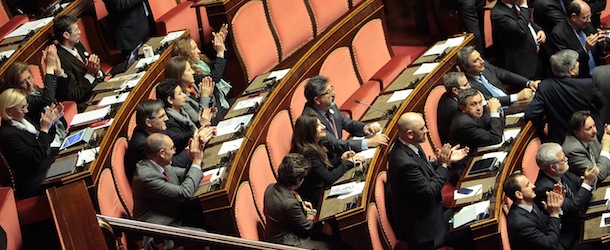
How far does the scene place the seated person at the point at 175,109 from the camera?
255cm

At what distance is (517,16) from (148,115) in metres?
1.35

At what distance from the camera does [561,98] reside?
113 inches

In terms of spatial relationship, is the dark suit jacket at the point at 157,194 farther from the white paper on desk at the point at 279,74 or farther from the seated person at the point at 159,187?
the white paper on desk at the point at 279,74

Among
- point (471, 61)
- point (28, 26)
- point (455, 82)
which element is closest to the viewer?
point (455, 82)

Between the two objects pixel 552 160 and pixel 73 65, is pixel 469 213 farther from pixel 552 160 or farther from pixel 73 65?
pixel 73 65

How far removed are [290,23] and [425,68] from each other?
1.47 feet

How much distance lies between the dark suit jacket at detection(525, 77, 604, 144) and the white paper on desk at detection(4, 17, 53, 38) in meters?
1.44

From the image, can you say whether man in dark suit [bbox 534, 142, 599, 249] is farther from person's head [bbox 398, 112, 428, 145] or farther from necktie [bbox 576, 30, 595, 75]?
necktie [bbox 576, 30, 595, 75]

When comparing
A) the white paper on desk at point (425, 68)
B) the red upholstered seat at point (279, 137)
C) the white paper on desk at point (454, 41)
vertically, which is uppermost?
the red upholstered seat at point (279, 137)

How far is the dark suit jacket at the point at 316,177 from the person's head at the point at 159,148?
37cm

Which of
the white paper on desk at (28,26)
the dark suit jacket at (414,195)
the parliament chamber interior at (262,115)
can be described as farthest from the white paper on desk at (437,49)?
the white paper on desk at (28,26)

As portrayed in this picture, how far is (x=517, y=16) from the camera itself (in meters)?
3.23

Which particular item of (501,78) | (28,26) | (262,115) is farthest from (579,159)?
(28,26)

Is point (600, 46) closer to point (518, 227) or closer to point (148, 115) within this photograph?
point (518, 227)
